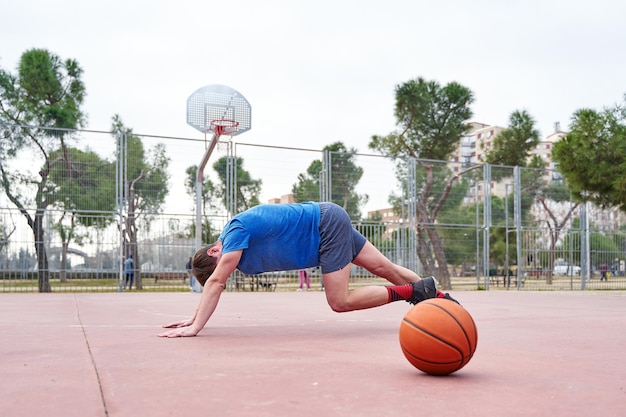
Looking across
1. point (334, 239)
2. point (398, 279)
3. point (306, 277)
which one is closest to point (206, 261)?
point (334, 239)

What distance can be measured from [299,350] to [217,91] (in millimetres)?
14209

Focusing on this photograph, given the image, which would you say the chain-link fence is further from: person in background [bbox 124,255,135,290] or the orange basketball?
the orange basketball

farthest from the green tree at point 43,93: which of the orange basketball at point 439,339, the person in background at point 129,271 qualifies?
the orange basketball at point 439,339

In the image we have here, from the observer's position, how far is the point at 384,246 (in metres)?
20.7

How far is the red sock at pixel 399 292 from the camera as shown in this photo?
17.3 ft

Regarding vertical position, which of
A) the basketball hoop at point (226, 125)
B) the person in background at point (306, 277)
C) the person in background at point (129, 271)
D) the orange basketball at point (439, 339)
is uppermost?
the basketball hoop at point (226, 125)

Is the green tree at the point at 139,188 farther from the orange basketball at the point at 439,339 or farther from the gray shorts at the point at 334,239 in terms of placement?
the orange basketball at the point at 439,339

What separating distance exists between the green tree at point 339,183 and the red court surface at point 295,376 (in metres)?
14.1

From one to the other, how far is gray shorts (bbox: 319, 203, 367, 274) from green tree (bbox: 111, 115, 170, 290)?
13.1 m

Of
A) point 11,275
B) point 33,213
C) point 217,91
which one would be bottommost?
point 11,275

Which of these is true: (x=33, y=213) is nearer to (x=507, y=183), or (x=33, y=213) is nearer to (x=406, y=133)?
(x=507, y=183)

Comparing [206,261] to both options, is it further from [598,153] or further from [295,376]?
[598,153]

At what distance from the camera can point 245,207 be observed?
19.4 m

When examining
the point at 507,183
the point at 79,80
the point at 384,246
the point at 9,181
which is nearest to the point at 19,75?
the point at 79,80
